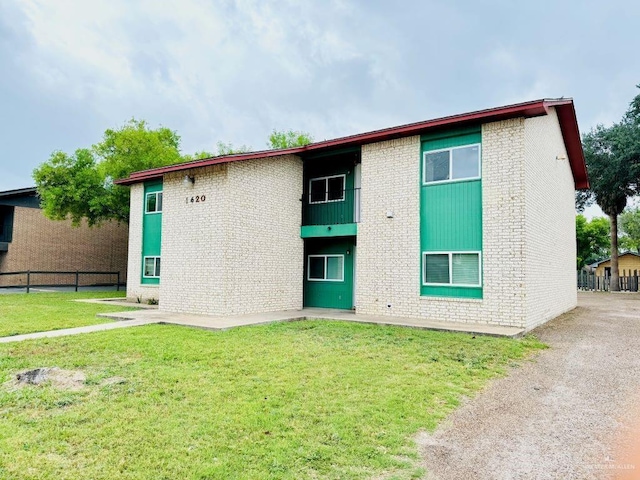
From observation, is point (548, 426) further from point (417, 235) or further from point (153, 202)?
point (153, 202)

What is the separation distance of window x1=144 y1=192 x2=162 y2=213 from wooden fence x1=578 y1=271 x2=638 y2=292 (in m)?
30.1

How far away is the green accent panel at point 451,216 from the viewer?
10.9 metres

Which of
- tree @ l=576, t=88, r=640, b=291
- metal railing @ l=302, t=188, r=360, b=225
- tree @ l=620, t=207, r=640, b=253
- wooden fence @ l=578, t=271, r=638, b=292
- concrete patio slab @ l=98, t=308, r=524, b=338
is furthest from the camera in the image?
tree @ l=620, t=207, r=640, b=253

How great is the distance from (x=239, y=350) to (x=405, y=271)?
6.02 m

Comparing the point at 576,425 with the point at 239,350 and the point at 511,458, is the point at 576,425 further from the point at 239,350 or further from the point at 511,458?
the point at 239,350

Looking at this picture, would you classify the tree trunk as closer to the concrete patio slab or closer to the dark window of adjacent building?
the concrete patio slab

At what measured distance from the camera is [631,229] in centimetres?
4794

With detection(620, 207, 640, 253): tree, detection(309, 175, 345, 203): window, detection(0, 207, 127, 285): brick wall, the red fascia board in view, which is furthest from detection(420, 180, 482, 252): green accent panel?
detection(620, 207, 640, 253): tree

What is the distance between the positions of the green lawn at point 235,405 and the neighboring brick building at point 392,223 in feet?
9.46

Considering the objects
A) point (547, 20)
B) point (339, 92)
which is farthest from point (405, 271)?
point (339, 92)

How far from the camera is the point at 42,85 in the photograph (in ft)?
120

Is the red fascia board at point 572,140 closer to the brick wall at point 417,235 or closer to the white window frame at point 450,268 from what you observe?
the brick wall at point 417,235

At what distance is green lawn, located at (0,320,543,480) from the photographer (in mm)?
3305

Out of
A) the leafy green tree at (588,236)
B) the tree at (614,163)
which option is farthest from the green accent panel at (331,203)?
the leafy green tree at (588,236)
